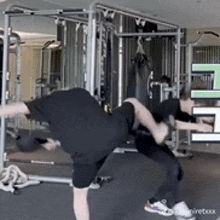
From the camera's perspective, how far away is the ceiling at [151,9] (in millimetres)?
6926

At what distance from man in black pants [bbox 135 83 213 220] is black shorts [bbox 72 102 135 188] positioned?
1.71ft

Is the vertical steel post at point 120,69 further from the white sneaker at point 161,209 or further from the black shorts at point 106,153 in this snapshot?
the black shorts at point 106,153

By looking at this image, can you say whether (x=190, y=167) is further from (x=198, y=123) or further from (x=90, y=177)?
(x=90, y=177)

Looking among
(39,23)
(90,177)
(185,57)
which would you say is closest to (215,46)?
(185,57)

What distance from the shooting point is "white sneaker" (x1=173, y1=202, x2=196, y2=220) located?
2.99 m

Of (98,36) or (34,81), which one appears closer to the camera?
(98,36)

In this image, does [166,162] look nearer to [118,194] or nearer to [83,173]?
[83,173]

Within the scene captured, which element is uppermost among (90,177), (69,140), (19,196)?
(69,140)

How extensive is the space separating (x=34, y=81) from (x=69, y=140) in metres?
5.61

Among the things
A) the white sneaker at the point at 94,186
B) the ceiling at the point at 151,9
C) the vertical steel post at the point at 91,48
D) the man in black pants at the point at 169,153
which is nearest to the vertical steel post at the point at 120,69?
the ceiling at the point at 151,9

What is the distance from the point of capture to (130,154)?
6.14 m

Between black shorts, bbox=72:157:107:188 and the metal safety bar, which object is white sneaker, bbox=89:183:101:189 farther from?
the metal safety bar

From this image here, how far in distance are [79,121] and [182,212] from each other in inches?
53.0

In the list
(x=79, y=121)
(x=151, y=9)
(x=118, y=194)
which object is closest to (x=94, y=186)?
(x=118, y=194)
